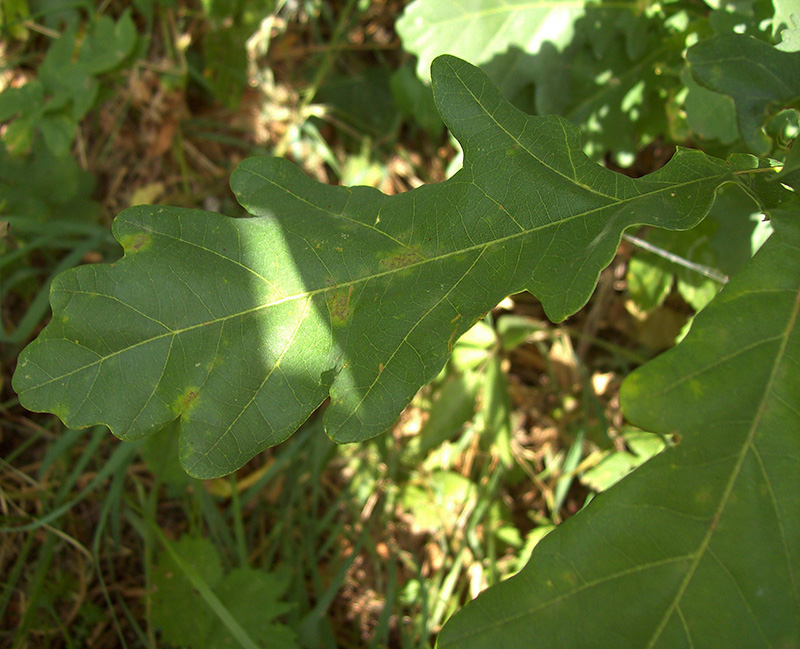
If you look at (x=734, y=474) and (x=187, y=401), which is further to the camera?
(x=187, y=401)

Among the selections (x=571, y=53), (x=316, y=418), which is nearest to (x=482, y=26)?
(x=571, y=53)

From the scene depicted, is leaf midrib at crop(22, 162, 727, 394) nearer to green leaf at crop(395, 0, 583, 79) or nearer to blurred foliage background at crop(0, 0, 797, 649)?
blurred foliage background at crop(0, 0, 797, 649)

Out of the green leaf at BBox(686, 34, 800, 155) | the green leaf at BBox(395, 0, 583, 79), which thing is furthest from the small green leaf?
the green leaf at BBox(686, 34, 800, 155)

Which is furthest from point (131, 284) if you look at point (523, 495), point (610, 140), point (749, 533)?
point (523, 495)

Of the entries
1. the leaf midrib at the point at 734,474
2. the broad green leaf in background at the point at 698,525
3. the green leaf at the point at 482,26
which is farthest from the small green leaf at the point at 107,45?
the leaf midrib at the point at 734,474

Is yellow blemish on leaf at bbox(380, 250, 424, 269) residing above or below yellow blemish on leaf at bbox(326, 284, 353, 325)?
above

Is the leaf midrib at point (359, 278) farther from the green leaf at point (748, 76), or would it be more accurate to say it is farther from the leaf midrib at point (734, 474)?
the leaf midrib at point (734, 474)

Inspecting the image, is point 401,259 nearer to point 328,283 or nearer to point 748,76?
point 328,283

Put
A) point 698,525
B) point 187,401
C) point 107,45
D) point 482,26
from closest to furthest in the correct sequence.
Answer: point 698,525 < point 187,401 < point 482,26 < point 107,45
